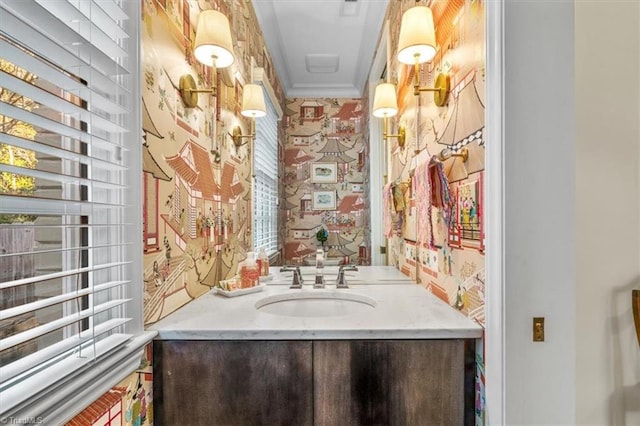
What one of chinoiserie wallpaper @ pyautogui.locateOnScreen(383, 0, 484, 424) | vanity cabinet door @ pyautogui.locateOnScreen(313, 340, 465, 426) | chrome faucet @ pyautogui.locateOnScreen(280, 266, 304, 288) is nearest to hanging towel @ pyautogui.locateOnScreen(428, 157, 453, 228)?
chinoiserie wallpaper @ pyautogui.locateOnScreen(383, 0, 484, 424)

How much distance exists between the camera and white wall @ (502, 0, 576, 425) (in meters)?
0.82

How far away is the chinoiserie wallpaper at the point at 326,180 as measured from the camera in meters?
2.09

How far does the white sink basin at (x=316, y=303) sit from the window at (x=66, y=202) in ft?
1.94

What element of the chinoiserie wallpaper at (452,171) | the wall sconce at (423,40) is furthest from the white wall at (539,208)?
the wall sconce at (423,40)

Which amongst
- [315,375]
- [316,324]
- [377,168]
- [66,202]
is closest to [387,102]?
[377,168]

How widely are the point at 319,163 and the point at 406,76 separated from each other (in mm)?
731

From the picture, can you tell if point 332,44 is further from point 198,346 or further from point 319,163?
point 198,346

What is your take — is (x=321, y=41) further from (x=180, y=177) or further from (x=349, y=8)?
(x=180, y=177)

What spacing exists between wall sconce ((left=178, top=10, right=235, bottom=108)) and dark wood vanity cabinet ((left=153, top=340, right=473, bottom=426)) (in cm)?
84

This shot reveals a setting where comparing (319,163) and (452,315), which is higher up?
(319,163)

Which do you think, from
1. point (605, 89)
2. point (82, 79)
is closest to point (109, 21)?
point (82, 79)

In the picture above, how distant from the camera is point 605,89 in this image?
3.89 ft

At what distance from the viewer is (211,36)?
3.78 feet

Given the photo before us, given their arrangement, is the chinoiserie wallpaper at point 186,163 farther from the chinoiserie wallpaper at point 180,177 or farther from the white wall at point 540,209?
the white wall at point 540,209
